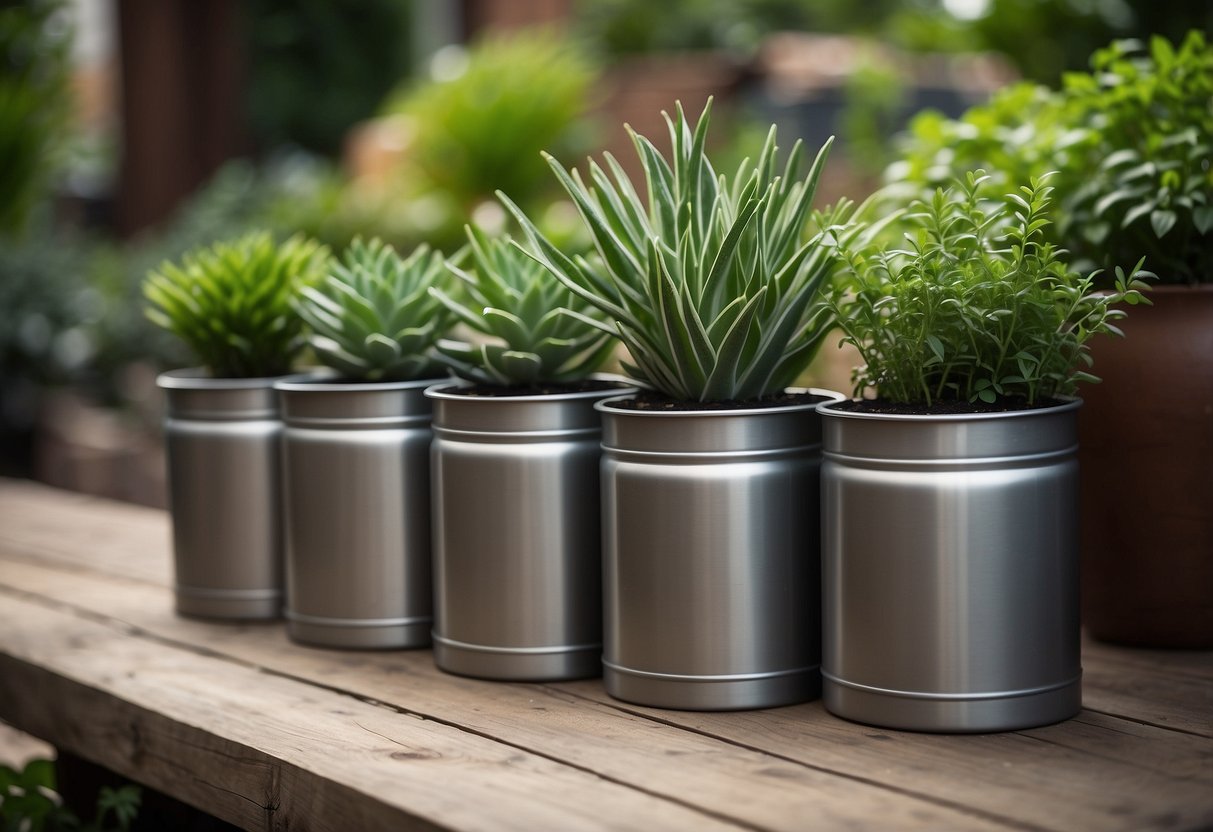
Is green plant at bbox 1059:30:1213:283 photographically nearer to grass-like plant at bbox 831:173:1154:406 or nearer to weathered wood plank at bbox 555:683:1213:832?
grass-like plant at bbox 831:173:1154:406

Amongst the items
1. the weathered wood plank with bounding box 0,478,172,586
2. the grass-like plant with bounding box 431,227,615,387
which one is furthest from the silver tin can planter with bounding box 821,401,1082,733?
the weathered wood plank with bounding box 0,478,172,586

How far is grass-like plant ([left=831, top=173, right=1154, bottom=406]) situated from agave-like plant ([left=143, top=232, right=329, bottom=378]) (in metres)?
0.81

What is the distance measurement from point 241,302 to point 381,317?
27 centimetres

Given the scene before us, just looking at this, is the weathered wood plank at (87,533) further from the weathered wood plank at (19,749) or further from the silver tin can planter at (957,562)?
the silver tin can planter at (957,562)

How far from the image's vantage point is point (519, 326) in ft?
5.24

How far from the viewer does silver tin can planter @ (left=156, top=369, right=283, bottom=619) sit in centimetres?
188

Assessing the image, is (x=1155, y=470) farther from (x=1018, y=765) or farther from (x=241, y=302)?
(x=241, y=302)

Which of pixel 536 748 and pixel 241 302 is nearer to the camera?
pixel 536 748

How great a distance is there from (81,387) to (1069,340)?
4514mm

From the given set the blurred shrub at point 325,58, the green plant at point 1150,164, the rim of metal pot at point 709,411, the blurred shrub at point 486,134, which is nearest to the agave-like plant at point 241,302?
the rim of metal pot at point 709,411

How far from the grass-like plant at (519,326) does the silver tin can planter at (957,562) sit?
39cm

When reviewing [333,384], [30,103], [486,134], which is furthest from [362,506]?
[30,103]

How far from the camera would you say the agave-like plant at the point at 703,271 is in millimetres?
1402

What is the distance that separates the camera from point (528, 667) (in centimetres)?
156
